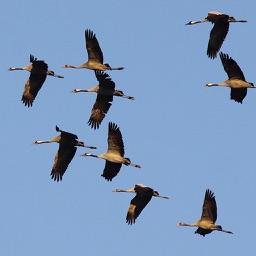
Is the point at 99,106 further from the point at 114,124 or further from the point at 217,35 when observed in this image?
the point at 217,35

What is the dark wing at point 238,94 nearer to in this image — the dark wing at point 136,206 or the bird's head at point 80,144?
the dark wing at point 136,206

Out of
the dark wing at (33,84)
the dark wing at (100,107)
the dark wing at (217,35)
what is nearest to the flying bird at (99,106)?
the dark wing at (100,107)

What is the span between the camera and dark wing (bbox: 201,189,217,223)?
34.3m

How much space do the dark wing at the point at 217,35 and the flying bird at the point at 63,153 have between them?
4.94 metres

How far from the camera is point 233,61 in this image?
1382 inches

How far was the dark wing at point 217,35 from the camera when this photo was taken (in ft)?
115

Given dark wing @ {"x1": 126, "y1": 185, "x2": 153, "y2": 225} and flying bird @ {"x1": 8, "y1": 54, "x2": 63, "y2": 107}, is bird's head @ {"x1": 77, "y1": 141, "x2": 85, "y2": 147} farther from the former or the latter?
flying bird @ {"x1": 8, "y1": 54, "x2": 63, "y2": 107}

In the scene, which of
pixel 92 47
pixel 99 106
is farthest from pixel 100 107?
pixel 92 47

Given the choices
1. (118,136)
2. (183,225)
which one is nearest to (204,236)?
(183,225)

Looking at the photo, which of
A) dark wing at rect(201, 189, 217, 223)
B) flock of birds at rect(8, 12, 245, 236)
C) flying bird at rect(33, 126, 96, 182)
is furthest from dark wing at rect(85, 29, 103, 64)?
dark wing at rect(201, 189, 217, 223)

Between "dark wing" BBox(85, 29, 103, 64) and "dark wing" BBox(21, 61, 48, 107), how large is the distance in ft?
5.04

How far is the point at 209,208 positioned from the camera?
3456cm

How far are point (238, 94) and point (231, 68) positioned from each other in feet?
2.83

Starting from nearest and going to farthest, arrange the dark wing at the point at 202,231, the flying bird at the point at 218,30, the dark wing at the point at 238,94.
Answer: the dark wing at the point at 202,231
the flying bird at the point at 218,30
the dark wing at the point at 238,94
